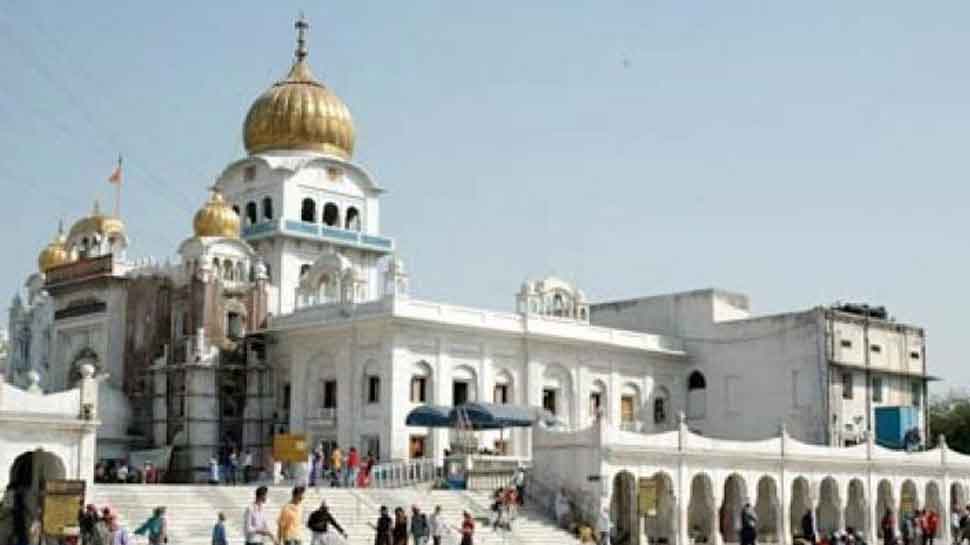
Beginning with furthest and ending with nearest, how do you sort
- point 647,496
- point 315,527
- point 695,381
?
point 695,381 < point 647,496 < point 315,527

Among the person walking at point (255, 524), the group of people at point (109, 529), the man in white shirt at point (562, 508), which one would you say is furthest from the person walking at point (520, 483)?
the person walking at point (255, 524)

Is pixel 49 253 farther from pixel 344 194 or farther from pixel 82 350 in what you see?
pixel 344 194

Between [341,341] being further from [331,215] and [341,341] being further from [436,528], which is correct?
[436,528]

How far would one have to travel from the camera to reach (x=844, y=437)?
54.5 metres

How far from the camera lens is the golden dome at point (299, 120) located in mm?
56969

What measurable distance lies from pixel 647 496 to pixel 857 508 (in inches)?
566

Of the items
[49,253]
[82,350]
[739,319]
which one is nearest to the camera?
[82,350]

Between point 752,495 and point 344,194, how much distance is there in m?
22.0

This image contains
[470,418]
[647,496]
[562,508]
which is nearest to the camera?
[647,496]

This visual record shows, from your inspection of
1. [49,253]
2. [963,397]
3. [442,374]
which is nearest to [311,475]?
[442,374]

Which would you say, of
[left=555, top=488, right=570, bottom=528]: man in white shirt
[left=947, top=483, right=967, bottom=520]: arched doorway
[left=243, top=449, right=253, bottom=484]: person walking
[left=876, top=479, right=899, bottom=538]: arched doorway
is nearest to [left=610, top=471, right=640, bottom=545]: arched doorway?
[left=555, top=488, right=570, bottom=528]: man in white shirt

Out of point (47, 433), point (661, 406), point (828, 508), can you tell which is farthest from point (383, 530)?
point (661, 406)

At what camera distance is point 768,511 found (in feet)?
148

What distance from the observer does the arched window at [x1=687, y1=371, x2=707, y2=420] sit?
188ft
